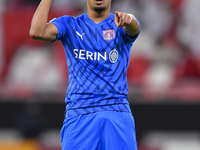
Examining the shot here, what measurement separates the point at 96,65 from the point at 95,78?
0.12 m

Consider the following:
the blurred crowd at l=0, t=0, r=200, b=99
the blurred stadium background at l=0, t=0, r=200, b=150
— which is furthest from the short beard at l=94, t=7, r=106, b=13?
the blurred crowd at l=0, t=0, r=200, b=99

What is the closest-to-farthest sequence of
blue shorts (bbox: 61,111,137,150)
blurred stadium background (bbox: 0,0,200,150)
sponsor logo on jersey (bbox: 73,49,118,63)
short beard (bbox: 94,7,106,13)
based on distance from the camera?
blue shorts (bbox: 61,111,137,150) < sponsor logo on jersey (bbox: 73,49,118,63) < short beard (bbox: 94,7,106,13) < blurred stadium background (bbox: 0,0,200,150)

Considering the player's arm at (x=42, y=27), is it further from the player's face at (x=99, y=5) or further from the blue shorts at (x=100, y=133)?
the blue shorts at (x=100, y=133)

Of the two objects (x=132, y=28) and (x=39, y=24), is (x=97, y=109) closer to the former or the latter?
(x=132, y=28)

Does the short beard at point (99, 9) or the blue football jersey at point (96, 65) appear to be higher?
the short beard at point (99, 9)

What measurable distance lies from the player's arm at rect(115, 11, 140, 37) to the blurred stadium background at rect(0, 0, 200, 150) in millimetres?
4622

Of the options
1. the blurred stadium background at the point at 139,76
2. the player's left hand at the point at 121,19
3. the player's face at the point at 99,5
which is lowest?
the blurred stadium background at the point at 139,76

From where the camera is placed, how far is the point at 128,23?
342 centimetres

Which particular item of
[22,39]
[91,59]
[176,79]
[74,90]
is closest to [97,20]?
[91,59]

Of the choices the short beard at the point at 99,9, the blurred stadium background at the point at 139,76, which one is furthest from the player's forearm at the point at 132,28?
the blurred stadium background at the point at 139,76

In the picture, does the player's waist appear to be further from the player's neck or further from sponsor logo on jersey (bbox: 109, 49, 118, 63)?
the player's neck

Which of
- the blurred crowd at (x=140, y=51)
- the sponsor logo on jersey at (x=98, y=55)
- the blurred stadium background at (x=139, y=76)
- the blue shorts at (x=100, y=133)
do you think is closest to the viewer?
the blue shorts at (x=100, y=133)

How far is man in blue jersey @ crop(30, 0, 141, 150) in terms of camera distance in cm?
355

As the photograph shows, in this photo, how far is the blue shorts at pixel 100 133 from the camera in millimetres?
3537
